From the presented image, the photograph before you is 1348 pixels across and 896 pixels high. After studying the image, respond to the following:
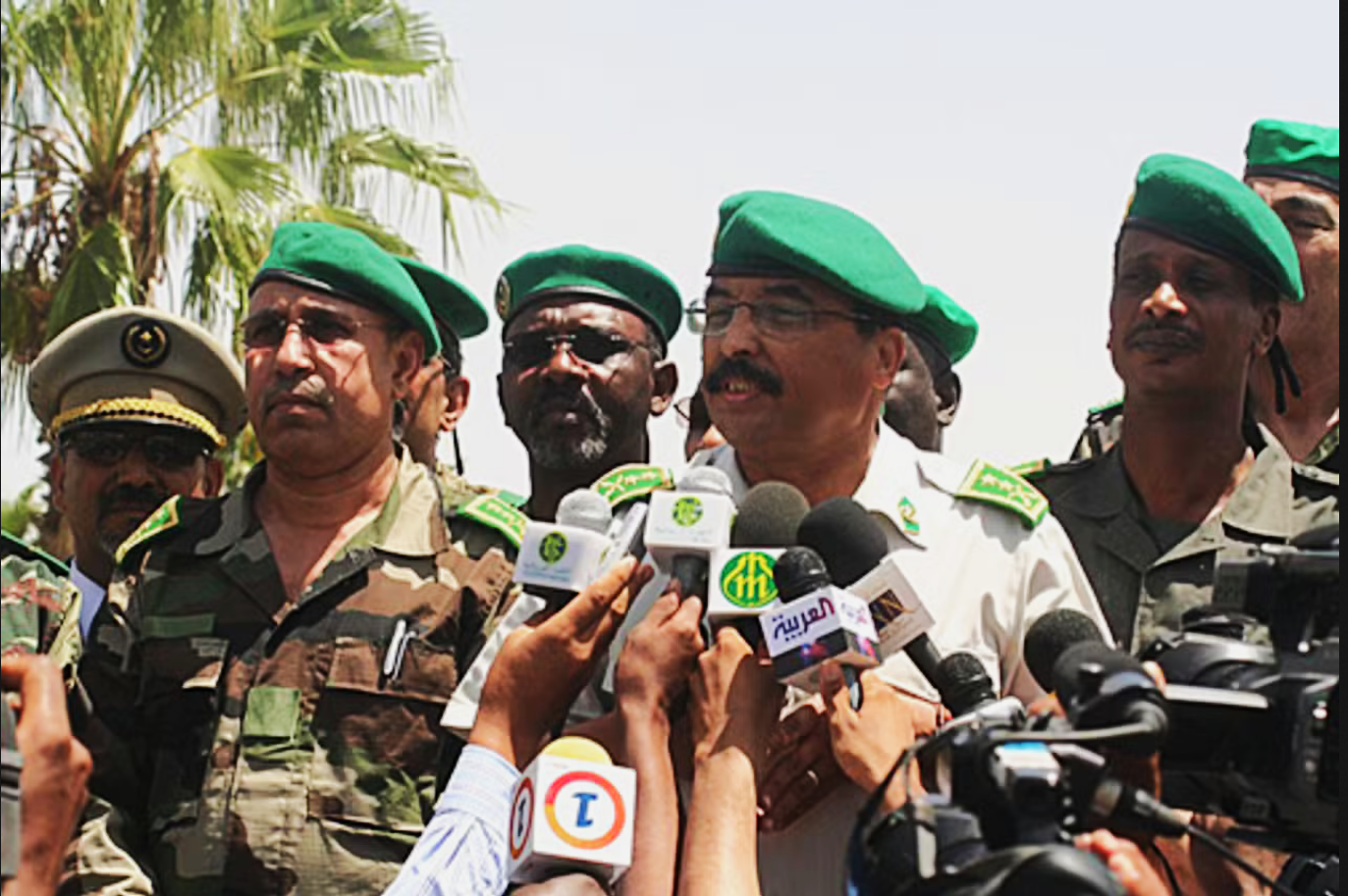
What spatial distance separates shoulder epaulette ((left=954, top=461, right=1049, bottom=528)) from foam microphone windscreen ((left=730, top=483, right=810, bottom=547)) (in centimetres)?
60

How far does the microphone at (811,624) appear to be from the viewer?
3.53 meters

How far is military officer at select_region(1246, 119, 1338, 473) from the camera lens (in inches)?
216

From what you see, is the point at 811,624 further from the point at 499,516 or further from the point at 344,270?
the point at 344,270

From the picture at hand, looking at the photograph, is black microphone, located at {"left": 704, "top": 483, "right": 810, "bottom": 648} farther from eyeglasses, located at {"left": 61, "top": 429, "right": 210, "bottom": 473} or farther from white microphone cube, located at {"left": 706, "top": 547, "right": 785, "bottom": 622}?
eyeglasses, located at {"left": 61, "top": 429, "right": 210, "bottom": 473}

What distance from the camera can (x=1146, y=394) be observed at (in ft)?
16.3

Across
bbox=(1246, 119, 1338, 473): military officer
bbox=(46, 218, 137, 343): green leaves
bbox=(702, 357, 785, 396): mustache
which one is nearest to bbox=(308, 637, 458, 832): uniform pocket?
bbox=(702, 357, 785, 396): mustache

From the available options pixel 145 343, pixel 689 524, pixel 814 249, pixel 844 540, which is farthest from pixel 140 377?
pixel 844 540

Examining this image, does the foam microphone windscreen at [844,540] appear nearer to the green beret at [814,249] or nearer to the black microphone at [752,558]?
the black microphone at [752,558]

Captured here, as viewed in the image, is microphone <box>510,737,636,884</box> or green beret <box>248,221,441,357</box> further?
green beret <box>248,221,441,357</box>

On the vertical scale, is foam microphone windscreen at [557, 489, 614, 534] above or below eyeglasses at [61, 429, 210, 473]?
below

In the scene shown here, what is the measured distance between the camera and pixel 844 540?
378 cm

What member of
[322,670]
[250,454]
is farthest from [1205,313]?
[250,454]

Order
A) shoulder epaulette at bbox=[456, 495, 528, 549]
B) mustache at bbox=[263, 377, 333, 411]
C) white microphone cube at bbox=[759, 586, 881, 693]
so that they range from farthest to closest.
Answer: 1. shoulder epaulette at bbox=[456, 495, 528, 549]
2. mustache at bbox=[263, 377, 333, 411]
3. white microphone cube at bbox=[759, 586, 881, 693]

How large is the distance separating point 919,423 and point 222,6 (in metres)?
9.36
